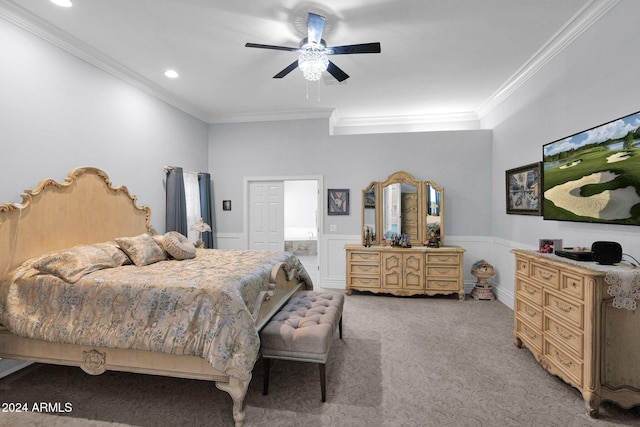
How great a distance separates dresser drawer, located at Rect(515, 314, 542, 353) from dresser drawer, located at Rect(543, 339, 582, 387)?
9 centimetres

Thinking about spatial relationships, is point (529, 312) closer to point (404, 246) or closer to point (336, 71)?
point (404, 246)

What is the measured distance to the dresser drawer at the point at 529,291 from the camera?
2.66m

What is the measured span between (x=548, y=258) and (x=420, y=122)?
3.62 m

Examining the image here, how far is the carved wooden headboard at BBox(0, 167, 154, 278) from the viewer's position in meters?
2.50

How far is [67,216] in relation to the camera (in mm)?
2957

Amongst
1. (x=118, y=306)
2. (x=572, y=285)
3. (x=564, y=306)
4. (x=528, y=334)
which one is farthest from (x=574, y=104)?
(x=118, y=306)

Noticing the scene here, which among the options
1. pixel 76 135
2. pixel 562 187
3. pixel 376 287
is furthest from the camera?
pixel 376 287

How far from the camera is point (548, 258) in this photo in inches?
99.0

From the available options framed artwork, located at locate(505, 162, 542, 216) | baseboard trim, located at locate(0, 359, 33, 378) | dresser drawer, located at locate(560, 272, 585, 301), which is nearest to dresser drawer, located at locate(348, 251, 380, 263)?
framed artwork, located at locate(505, 162, 542, 216)

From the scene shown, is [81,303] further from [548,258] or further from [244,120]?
[244,120]

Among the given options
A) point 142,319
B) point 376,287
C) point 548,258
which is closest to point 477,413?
point 548,258

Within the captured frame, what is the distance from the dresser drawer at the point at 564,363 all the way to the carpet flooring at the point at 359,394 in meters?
0.17

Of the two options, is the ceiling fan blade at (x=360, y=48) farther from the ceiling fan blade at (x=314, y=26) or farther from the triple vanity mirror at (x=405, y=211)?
the triple vanity mirror at (x=405, y=211)

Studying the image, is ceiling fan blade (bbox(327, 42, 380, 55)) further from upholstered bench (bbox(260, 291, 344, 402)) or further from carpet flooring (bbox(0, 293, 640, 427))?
carpet flooring (bbox(0, 293, 640, 427))
